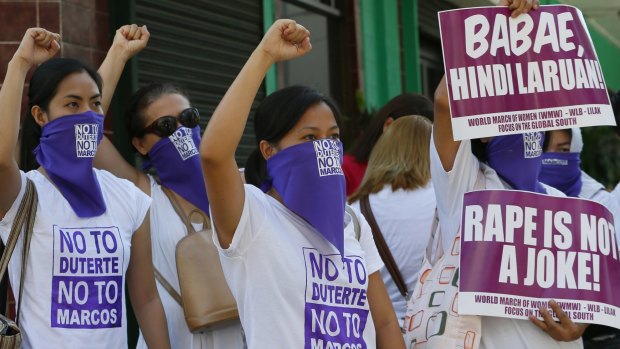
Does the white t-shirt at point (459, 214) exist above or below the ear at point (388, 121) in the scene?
below

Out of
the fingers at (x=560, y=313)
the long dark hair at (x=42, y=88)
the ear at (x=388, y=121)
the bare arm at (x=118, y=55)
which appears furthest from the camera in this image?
the ear at (x=388, y=121)

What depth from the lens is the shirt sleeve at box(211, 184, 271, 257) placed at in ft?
10.3

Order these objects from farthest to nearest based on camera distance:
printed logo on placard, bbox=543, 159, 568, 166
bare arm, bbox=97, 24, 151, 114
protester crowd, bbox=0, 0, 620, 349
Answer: printed logo on placard, bbox=543, 159, 568, 166
bare arm, bbox=97, 24, 151, 114
protester crowd, bbox=0, 0, 620, 349

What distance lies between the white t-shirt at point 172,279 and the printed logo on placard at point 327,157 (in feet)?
2.90

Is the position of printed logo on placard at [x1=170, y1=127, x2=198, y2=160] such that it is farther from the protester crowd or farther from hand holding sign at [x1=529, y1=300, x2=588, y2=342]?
hand holding sign at [x1=529, y1=300, x2=588, y2=342]

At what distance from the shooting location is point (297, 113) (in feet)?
11.3

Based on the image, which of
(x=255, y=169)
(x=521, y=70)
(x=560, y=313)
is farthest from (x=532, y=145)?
(x=255, y=169)

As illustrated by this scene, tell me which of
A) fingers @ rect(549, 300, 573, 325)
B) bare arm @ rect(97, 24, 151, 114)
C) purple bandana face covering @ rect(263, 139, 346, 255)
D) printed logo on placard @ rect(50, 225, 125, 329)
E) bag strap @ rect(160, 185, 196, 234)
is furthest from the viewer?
bare arm @ rect(97, 24, 151, 114)

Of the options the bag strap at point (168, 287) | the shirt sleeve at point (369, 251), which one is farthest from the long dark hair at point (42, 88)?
the shirt sleeve at point (369, 251)

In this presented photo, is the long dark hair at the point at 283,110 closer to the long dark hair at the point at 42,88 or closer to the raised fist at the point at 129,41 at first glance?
the long dark hair at the point at 42,88

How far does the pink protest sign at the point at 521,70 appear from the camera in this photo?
11.7 ft

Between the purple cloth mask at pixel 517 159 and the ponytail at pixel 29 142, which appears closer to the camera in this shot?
the purple cloth mask at pixel 517 159

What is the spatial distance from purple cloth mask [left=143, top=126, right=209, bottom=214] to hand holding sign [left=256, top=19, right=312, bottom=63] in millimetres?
1062

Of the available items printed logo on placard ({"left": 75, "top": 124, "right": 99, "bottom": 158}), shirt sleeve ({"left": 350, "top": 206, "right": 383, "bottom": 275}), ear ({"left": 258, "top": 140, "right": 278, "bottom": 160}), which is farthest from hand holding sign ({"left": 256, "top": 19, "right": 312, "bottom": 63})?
printed logo on placard ({"left": 75, "top": 124, "right": 99, "bottom": 158})
